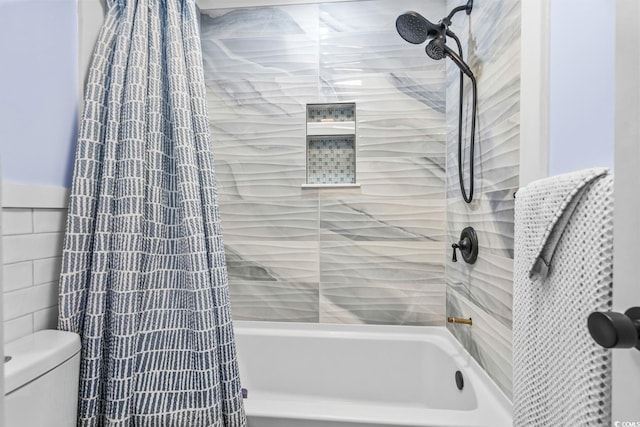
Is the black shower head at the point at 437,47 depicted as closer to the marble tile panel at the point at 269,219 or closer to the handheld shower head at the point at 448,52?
the handheld shower head at the point at 448,52

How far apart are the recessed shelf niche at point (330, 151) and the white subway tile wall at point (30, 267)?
4.01ft

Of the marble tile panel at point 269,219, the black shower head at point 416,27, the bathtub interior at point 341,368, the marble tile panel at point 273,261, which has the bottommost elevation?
the bathtub interior at point 341,368

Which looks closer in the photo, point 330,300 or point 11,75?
point 11,75

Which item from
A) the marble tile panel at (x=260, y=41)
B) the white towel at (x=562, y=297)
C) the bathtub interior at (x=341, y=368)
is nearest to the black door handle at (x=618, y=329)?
the white towel at (x=562, y=297)

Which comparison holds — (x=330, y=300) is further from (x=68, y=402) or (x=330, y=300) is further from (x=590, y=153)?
(x=590, y=153)

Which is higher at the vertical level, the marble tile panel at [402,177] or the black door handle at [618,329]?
the marble tile panel at [402,177]

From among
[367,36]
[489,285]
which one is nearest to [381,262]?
[489,285]

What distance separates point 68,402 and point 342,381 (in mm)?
1287

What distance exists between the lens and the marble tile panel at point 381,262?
1927mm

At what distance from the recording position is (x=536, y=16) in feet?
3.21

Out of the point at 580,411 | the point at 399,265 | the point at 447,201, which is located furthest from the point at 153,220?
the point at 447,201

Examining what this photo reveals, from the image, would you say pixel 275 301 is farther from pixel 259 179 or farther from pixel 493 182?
pixel 493 182

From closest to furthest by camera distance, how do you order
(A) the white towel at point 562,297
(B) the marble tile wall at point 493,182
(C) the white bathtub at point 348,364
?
(A) the white towel at point 562,297 < (B) the marble tile wall at point 493,182 < (C) the white bathtub at point 348,364

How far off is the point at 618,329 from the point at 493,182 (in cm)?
95
